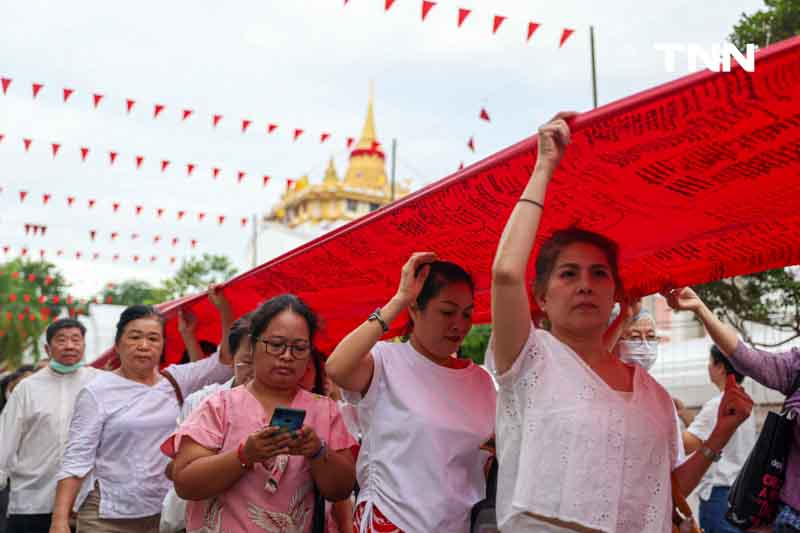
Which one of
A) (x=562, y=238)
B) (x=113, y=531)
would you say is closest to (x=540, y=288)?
(x=562, y=238)

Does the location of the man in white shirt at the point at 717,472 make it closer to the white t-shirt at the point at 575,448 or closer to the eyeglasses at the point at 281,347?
the eyeglasses at the point at 281,347

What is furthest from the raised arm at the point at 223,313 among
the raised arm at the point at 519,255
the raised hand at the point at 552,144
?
the raised hand at the point at 552,144

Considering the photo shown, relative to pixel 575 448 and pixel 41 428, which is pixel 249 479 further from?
pixel 41 428

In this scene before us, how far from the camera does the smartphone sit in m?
2.93

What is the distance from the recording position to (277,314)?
3.38m

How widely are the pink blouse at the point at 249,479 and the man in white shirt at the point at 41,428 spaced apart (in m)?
3.14

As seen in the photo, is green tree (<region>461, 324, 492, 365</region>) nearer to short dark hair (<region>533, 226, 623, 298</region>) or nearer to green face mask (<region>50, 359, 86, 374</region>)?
green face mask (<region>50, 359, 86, 374</region>)

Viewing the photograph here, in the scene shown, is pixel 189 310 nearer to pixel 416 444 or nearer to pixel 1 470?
pixel 1 470

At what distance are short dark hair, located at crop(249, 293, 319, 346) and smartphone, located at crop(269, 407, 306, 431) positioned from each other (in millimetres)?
505

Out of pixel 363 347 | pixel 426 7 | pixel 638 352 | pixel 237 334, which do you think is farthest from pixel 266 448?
pixel 426 7

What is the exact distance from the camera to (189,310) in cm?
574

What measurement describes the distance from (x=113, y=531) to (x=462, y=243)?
2.37 metres

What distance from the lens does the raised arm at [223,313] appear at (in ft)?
16.0

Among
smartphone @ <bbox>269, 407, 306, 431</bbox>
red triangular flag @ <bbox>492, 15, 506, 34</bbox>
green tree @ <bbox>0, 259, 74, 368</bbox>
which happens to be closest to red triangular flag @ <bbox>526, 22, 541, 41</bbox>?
red triangular flag @ <bbox>492, 15, 506, 34</bbox>
